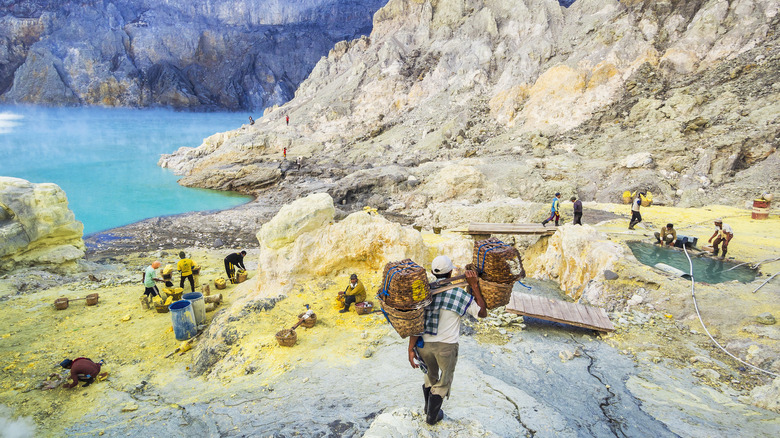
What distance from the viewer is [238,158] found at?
30.0 m

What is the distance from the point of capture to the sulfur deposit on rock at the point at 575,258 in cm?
798

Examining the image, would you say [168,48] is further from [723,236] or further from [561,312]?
[723,236]

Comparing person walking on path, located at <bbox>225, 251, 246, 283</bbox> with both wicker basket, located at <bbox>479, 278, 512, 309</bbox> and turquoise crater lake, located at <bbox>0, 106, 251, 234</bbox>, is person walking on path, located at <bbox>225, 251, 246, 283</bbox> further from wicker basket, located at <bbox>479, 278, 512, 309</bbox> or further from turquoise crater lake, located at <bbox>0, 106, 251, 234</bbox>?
turquoise crater lake, located at <bbox>0, 106, 251, 234</bbox>

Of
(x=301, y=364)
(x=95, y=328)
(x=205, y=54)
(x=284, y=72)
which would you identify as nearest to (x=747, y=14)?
(x=301, y=364)

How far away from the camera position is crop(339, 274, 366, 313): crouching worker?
20.7 feet

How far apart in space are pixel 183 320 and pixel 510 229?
815 cm

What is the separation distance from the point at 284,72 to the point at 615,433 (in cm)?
7165

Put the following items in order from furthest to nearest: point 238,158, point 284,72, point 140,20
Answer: point 284,72, point 140,20, point 238,158

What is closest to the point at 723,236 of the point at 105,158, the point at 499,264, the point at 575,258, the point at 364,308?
the point at 575,258

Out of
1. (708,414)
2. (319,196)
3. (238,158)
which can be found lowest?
(708,414)

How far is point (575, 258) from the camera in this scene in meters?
8.73

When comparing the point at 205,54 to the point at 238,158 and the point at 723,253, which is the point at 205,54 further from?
the point at 723,253

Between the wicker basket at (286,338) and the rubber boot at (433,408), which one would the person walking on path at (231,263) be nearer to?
the wicker basket at (286,338)

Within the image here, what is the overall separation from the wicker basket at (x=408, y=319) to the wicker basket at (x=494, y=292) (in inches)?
19.1
